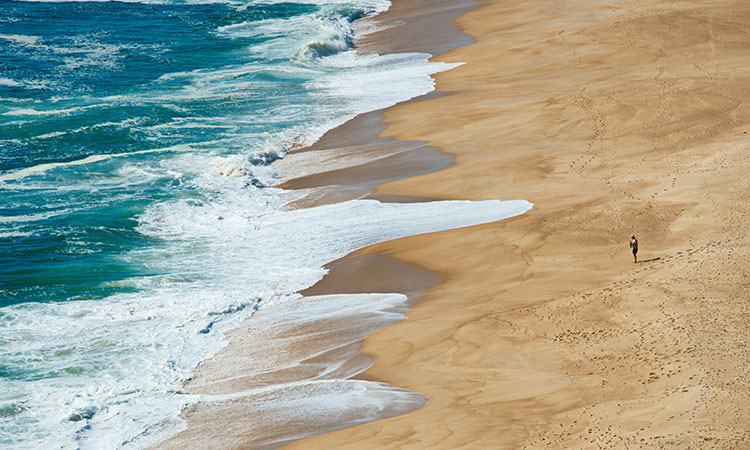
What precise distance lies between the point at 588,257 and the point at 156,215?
35.1ft

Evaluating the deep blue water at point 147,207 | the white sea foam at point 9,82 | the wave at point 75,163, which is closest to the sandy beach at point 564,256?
the deep blue water at point 147,207

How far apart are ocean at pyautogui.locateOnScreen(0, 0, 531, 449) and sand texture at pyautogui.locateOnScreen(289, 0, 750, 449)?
112cm

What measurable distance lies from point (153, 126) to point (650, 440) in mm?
21573

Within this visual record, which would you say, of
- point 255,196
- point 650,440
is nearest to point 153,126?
point 255,196

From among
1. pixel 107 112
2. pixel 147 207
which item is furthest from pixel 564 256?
pixel 107 112

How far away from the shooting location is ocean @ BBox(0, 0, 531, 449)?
1284 centimetres

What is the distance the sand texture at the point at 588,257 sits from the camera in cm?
997

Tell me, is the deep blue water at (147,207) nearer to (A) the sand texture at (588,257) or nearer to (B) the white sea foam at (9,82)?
(B) the white sea foam at (9,82)

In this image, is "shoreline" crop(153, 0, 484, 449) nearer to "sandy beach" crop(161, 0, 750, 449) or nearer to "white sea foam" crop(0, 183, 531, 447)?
"sandy beach" crop(161, 0, 750, 449)

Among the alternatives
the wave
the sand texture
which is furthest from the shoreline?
the wave

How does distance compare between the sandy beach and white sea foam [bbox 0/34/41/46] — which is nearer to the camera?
the sandy beach

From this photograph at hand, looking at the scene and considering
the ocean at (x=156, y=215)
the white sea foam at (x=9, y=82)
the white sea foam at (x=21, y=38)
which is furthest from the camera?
the white sea foam at (x=21, y=38)

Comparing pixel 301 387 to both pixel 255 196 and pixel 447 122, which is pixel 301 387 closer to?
pixel 255 196

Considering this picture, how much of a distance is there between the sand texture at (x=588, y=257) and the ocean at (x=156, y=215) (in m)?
1.12
